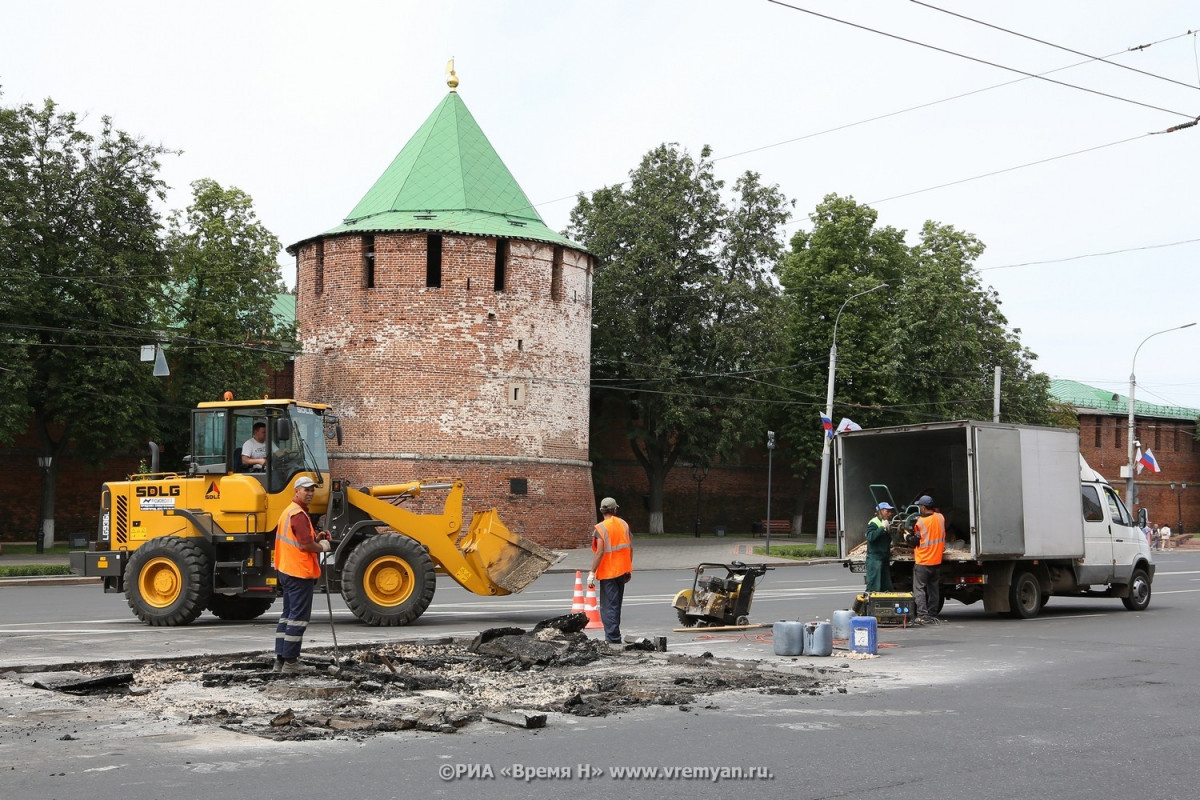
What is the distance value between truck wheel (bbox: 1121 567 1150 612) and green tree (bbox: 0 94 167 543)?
28706 mm

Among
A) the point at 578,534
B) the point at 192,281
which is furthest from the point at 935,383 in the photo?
the point at 192,281

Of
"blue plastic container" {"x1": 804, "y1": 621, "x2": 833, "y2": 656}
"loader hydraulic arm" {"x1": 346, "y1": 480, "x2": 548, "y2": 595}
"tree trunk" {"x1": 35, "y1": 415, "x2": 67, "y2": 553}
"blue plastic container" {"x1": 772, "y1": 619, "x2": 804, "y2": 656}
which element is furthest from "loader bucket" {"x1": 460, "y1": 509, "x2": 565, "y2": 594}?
"tree trunk" {"x1": 35, "y1": 415, "x2": 67, "y2": 553}

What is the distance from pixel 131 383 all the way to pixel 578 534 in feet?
51.4

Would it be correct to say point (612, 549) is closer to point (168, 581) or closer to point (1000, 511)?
point (168, 581)

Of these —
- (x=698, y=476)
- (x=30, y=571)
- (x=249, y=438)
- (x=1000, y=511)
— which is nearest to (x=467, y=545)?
(x=249, y=438)

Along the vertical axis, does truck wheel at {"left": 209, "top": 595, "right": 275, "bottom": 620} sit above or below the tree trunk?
below

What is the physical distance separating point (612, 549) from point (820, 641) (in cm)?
258

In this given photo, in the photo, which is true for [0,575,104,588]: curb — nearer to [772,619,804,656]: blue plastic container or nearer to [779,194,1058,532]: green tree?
[772,619,804,656]: blue plastic container

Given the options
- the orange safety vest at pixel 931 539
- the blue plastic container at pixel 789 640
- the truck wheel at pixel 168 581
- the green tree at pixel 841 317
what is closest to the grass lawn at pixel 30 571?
the truck wheel at pixel 168 581

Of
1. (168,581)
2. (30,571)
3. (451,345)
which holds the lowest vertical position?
(30,571)

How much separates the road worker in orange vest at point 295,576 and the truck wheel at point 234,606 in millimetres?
6442

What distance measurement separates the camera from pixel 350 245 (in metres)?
42.0

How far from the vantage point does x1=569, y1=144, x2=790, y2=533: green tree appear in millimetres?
49812

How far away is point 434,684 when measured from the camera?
34.7 feet
